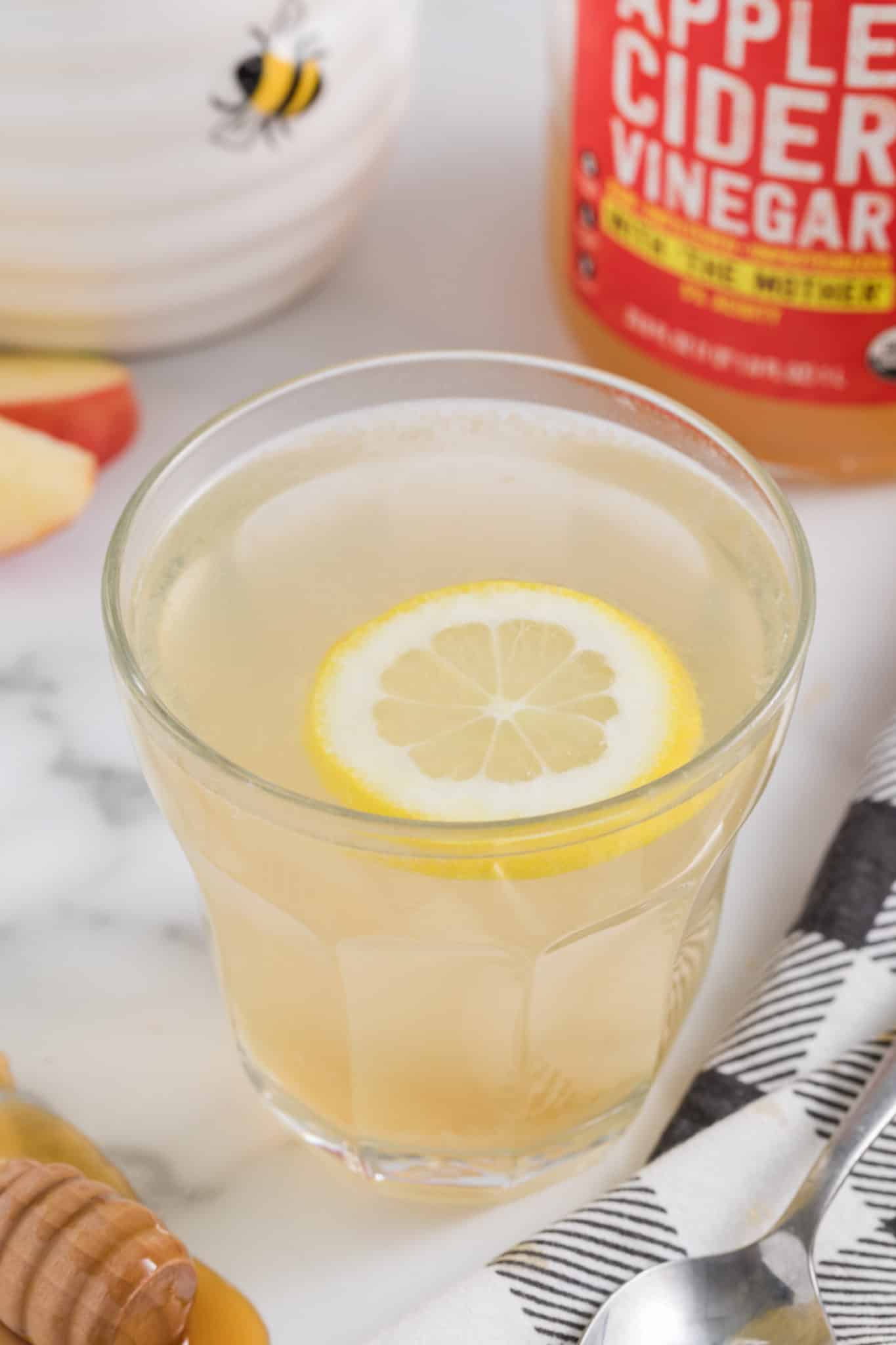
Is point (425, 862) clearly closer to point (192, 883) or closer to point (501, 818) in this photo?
point (501, 818)

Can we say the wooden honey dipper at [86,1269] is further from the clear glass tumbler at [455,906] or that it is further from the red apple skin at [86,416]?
the red apple skin at [86,416]

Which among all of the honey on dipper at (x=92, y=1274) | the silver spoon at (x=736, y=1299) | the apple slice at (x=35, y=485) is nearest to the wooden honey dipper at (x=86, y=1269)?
the honey on dipper at (x=92, y=1274)

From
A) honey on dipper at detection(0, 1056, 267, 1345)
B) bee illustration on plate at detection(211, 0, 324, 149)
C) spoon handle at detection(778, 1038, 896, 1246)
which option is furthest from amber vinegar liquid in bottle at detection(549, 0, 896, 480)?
honey on dipper at detection(0, 1056, 267, 1345)

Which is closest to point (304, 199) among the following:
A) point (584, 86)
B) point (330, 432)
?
point (584, 86)

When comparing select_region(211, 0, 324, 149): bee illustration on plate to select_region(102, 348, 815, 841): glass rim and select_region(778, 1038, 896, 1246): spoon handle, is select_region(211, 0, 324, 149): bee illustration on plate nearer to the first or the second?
select_region(102, 348, 815, 841): glass rim

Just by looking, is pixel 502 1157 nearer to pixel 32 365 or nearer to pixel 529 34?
pixel 32 365

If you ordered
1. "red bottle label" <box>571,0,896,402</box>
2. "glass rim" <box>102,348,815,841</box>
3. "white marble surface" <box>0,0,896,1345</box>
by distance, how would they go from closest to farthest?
"glass rim" <box>102,348,815,841</box> → "white marble surface" <box>0,0,896,1345</box> → "red bottle label" <box>571,0,896,402</box>
